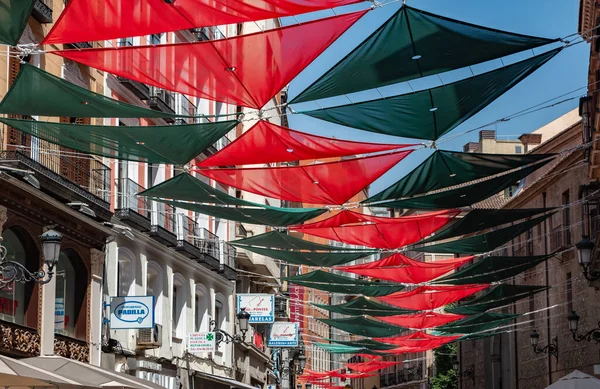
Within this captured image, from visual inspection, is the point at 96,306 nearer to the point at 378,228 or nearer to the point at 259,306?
the point at 378,228

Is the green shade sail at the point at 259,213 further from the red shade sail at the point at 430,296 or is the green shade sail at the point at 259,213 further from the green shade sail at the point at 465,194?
the red shade sail at the point at 430,296

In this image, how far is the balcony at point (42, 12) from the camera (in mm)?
19062

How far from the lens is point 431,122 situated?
45.1ft

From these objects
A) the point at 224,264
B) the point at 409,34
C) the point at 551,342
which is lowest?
the point at 551,342

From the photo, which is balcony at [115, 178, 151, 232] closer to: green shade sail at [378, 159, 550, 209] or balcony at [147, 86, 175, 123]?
balcony at [147, 86, 175, 123]

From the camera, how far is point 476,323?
29.9 metres

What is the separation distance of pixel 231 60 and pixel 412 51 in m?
2.14

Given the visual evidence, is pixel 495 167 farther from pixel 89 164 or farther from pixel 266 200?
pixel 266 200

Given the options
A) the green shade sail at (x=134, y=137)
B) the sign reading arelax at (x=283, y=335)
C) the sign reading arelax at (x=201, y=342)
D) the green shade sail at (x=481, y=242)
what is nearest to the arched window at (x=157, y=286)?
the sign reading arelax at (x=201, y=342)

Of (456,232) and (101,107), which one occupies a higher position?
(101,107)

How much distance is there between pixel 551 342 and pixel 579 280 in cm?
450

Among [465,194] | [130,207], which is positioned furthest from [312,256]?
[465,194]

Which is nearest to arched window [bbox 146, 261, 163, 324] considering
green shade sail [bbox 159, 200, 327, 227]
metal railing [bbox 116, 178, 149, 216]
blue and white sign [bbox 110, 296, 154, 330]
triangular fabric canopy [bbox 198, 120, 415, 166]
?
metal railing [bbox 116, 178, 149, 216]

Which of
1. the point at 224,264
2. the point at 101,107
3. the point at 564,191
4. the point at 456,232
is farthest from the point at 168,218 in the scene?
the point at 101,107
